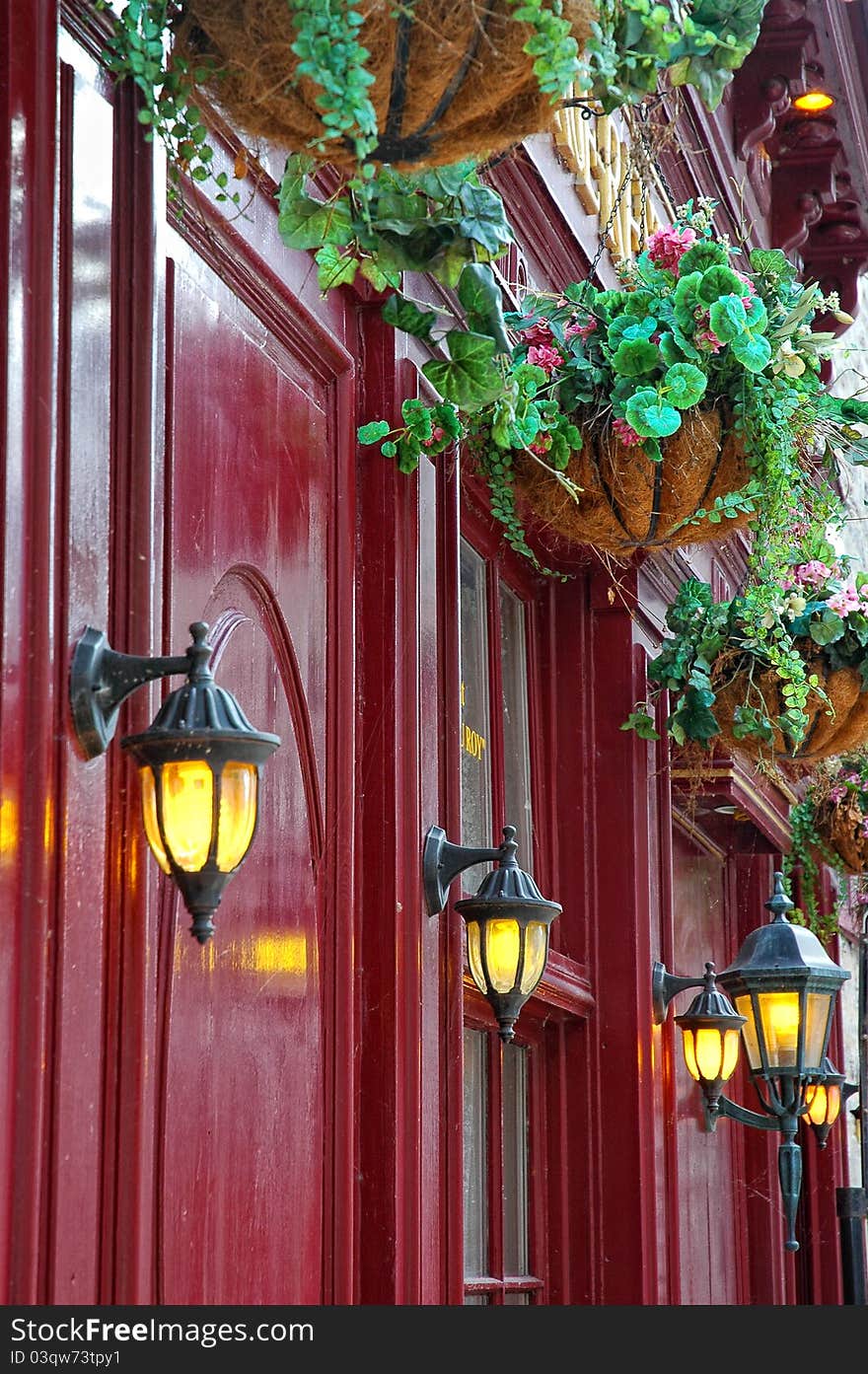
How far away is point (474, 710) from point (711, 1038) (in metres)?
1.29

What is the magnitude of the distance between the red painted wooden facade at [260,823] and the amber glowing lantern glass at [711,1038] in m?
0.17

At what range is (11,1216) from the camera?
2.41 meters

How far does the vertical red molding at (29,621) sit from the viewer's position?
243cm

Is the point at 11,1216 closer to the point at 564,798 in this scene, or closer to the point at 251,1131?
the point at 251,1131

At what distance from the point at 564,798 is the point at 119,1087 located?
3491mm

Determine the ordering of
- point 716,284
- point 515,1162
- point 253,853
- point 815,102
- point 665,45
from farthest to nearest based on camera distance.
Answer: point 815,102
point 515,1162
point 716,284
point 253,853
point 665,45

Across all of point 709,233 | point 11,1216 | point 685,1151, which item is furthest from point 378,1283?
point 685,1151

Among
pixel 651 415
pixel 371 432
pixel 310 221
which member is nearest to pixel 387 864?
pixel 371 432

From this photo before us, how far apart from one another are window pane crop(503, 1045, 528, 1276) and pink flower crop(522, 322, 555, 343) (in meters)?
2.10

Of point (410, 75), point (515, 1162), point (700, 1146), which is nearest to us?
point (410, 75)

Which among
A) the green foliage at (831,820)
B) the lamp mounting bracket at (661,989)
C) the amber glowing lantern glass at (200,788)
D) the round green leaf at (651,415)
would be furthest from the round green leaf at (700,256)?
the green foliage at (831,820)

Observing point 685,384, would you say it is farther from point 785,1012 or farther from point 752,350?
point 785,1012

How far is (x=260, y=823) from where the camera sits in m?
3.41

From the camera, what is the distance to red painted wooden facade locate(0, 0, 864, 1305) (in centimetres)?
255
